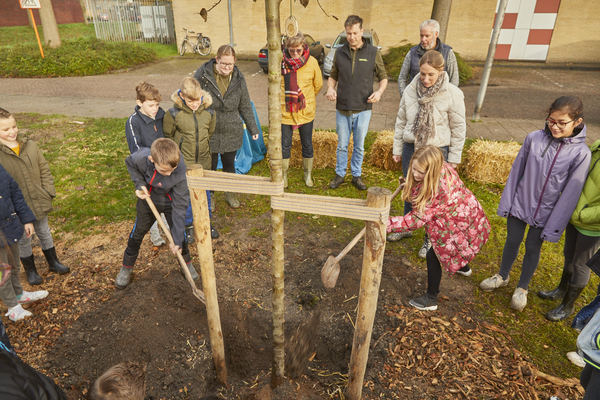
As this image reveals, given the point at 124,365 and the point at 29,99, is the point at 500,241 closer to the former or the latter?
the point at 124,365

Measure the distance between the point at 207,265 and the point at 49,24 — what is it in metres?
17.8

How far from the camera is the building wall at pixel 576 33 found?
16562 mm

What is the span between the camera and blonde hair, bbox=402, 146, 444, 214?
120 inches

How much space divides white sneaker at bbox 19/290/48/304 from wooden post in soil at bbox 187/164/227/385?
2.03 meters

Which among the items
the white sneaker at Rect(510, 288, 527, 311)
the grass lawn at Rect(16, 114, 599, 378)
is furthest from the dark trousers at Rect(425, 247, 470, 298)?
the white sneaker at Rect(510, 288, 527, 311)

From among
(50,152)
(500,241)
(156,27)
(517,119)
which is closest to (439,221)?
(500,241)

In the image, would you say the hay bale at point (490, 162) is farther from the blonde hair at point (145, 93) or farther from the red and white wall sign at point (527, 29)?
the red and white wall sign at point (527, 29)

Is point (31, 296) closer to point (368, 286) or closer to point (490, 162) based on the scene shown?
point (368, 286)

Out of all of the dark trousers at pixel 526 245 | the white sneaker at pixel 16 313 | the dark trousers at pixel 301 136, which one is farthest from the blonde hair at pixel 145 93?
the dark trousers at pixel 526 245

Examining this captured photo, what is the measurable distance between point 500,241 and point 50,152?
773cm

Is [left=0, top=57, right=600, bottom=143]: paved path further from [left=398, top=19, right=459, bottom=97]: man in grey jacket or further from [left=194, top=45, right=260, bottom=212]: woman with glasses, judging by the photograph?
[left=194, top=45, right=260, bottom=212]: woman with glasses

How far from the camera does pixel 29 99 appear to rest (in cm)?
1138

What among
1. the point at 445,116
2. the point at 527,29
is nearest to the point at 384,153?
the point at 445,116

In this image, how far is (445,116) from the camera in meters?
4.14
